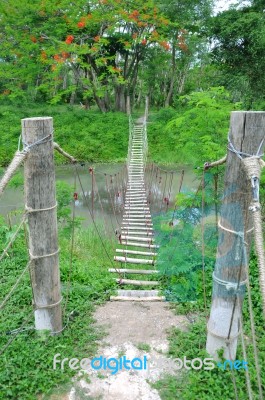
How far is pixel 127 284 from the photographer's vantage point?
2764 mm

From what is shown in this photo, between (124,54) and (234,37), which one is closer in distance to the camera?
(234,37)

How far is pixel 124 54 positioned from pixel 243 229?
12901 mm

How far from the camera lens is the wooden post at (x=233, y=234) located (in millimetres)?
1339

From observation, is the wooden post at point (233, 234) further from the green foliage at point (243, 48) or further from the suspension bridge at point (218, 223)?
the green foliage at point (243, 48)

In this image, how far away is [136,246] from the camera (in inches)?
158

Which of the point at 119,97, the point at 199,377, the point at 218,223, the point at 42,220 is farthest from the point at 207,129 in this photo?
the point at 119,97

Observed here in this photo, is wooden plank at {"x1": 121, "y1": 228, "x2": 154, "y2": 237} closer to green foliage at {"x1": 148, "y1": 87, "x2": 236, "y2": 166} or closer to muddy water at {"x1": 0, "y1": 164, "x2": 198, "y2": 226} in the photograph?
muddy water at {"x1": 0, "y1": 164, "x2": 198, "y2": 226}

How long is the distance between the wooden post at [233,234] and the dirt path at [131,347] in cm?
34

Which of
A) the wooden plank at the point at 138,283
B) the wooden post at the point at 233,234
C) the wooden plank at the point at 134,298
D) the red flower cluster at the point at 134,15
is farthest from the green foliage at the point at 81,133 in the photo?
the wooden post at the point at 233,234

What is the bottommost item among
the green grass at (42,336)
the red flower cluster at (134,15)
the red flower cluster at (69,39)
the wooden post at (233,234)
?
the green grass at (42,336)

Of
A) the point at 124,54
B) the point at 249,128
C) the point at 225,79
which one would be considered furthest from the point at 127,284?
the point at 124,54

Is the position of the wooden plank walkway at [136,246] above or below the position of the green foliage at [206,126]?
below

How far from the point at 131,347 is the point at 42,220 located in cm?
81

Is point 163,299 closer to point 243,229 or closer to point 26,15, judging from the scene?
point 243,229
